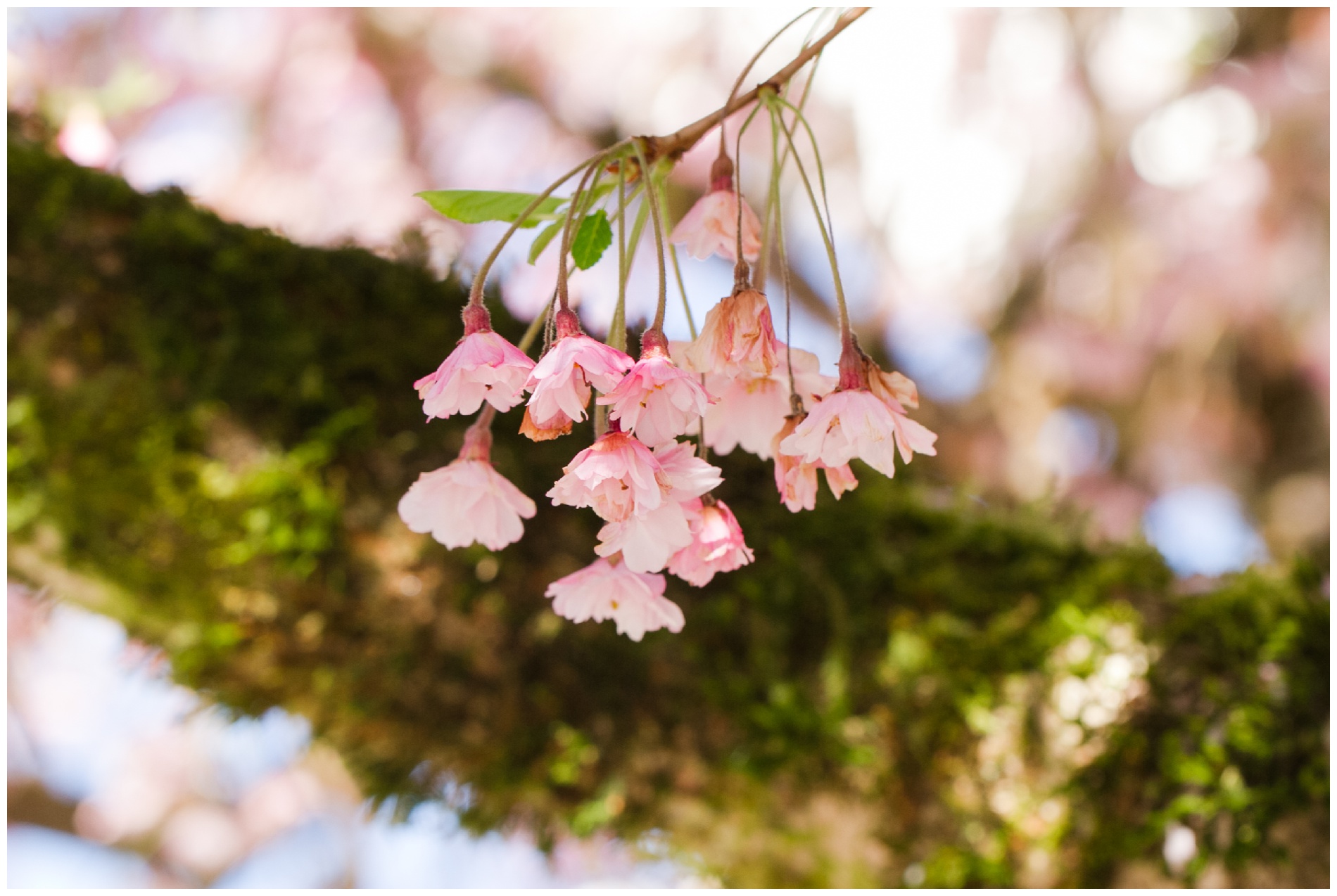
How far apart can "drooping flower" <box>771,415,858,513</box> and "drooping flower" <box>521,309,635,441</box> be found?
139mm

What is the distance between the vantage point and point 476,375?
512mm

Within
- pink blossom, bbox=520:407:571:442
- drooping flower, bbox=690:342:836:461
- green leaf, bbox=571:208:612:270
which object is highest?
green leaf, bbox=571:208:612:270

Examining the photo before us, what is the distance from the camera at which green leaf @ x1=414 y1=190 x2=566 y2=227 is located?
586 millimetres

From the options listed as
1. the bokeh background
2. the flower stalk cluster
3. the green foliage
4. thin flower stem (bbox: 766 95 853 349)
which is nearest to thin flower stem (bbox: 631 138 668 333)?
the flower stalk cluster

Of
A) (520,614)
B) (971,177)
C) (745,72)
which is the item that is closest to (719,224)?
(745,72)

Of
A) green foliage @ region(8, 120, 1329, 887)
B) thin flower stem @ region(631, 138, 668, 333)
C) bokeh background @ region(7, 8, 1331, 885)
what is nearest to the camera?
thin flower stem @ region(631, 138, 668, 333)

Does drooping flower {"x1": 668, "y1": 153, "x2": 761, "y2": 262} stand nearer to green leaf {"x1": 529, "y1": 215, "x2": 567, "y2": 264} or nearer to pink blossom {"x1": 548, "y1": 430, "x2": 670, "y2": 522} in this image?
green leaf {"x1": 529, "y1": 215, "x2": 567, "y2": 264}

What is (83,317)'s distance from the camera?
102cm

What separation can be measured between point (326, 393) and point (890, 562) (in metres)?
0.77

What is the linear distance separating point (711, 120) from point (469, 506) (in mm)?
332

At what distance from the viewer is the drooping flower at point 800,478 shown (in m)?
0.56

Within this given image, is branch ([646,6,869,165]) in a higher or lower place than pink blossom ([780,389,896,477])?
higher

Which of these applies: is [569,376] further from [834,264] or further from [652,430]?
[834,264]

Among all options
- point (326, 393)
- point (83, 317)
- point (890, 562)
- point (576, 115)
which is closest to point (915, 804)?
point (890, 562)
